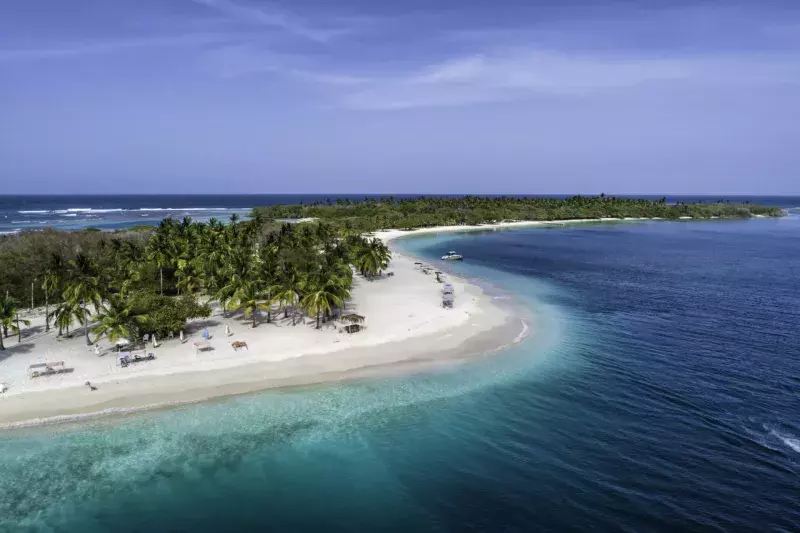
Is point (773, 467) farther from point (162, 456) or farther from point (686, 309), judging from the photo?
point (686, 309)

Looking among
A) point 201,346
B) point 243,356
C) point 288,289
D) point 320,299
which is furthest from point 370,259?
point 201,346

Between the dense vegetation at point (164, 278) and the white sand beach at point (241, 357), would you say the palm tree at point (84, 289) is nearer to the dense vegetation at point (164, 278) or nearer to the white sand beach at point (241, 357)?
the dense vegetation at point (164, 278)

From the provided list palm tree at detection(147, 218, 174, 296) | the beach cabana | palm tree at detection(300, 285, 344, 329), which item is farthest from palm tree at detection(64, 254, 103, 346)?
the beach cabana

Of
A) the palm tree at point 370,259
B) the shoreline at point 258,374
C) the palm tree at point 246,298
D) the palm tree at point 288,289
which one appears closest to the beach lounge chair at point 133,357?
the shoreline at point 258,374

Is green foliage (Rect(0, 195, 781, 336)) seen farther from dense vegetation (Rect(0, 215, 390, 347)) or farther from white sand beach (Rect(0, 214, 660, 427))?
white sand beach (Rect(0, 214, 660, 427))

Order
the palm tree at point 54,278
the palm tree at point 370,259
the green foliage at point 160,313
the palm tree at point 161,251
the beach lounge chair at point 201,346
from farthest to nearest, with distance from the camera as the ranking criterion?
1. the palm tree at point 370,259
2. the palm tree at point 161,251
3. the palm tree at point 54,278
4. the green foliage at point 160,313
5. the beach lounge chair at point 201,346

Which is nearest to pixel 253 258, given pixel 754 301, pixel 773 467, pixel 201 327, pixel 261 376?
pixel 201 327

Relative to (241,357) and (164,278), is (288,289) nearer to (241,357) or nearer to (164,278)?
(241,357)
